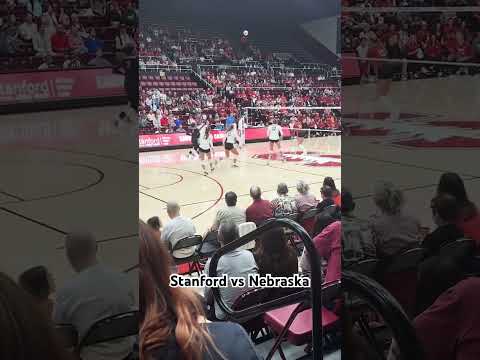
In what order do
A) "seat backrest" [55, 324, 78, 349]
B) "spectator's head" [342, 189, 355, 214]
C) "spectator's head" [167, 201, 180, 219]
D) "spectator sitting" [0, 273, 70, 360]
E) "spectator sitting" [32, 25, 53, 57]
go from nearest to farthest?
1. "spectator sitting" [0, 273, 70, 360]
2. "seat backrest" [55, 324, 78, 349]
3. "spectator sitting" [32, 25, 53, 57]
4. "spectator's head" [167, 201, 180, 219]
5. "spectator's head" [342, 189, 355, 214]

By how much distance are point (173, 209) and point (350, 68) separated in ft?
3.48

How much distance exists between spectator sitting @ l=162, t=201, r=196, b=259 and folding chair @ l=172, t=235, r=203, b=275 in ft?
0.04

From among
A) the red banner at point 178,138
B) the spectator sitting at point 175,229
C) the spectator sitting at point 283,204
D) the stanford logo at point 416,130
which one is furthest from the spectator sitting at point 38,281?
the stanford logo at point 416,130

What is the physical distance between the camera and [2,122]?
90.7 inches

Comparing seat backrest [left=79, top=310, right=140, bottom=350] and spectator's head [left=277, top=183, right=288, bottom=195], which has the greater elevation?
spectator's head [left=277, top=183, right=288, bottom=195]

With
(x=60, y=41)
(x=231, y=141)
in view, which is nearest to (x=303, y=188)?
(x=231, y=141)

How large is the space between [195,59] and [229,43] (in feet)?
0.57

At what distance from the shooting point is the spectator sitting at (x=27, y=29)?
2.28 metres

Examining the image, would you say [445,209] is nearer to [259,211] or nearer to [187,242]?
[259,211]

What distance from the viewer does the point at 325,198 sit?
8.15 feet

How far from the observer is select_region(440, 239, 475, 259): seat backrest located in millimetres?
2562

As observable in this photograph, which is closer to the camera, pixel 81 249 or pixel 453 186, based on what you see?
pixel 81 249

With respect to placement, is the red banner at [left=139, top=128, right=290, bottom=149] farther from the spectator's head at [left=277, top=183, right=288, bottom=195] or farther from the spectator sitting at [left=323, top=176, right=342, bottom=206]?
the spectator sitting at [left=323, top=176, right=342, bottom=206]

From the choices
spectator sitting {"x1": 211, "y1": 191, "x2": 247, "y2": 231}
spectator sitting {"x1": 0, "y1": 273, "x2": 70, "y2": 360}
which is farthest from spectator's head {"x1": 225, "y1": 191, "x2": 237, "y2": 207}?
spectator sitting {"x1": 0, "y1": 273, "x2": 70, "y2": 360}
